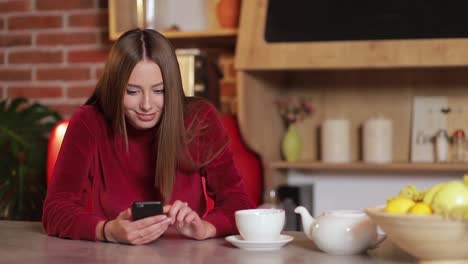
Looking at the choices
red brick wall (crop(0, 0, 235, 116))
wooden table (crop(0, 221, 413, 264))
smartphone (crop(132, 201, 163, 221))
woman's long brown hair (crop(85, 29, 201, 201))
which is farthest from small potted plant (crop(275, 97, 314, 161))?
smartphone (crop(132, 201, 163, 221))

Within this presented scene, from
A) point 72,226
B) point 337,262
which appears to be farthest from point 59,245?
point 337,262

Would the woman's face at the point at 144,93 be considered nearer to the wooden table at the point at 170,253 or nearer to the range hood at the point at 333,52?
the wooden table at the point at 170,253

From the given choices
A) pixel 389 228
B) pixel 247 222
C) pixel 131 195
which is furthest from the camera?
pixel 131 195

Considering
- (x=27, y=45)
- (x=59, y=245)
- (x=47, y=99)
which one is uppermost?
(x=27, y=45)

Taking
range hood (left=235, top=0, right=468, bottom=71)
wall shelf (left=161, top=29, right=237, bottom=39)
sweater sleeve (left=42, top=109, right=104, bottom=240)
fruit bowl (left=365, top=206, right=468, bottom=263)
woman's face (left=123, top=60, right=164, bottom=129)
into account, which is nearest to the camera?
fruit bowl (left=365, top=206, right=468, bottom=263)

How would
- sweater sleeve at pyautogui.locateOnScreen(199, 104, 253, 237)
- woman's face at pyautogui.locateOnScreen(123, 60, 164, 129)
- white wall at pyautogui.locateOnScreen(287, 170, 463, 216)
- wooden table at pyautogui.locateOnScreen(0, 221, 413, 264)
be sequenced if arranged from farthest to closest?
1. white wall at pyautogui.locateOnScreen(287, 170, 463, 216)
2. sweater sleeve at pyautogui.locateOnScreen(199, 104, 253, 237)
3. woman's face at pyautogui.locateOnScreen(123, 60, 164, 129)
4. wooden table at pyautogui.locateOnScreen(0, 221, 413, 264)

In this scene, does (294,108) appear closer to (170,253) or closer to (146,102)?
(146,102)

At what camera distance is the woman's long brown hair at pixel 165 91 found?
169cm

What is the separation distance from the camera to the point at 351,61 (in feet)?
8.76

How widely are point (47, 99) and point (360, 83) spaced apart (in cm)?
134

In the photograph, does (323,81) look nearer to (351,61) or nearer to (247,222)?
(351,61)

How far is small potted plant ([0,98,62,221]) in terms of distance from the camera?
3025 mm

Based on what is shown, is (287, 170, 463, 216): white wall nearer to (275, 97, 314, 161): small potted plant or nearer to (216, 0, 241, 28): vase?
(275, 97, 314, 161): small potted plant

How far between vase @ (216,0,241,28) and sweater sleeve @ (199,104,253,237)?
→ 1.12 metres
